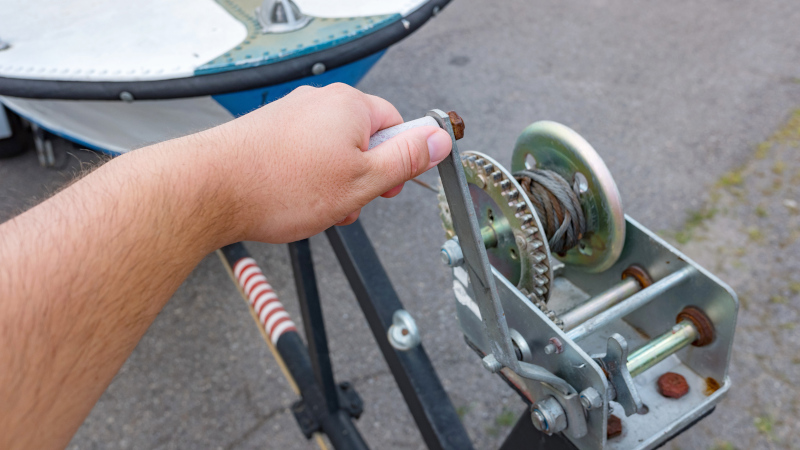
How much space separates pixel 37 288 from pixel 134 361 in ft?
5.60

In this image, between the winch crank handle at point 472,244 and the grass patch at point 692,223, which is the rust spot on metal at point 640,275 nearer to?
the winch crank handle at point 472,244

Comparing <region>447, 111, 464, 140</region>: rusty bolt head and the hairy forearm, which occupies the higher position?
<region>447, 111, 464, 140</region>: rusty bolt head

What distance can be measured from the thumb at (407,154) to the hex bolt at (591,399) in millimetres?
331

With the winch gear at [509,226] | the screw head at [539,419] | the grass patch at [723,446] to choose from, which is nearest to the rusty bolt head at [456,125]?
the winch gear at [509,226]

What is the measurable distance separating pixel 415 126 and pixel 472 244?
15 cm

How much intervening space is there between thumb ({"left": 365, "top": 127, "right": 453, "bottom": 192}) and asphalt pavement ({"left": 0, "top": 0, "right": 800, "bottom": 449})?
0.59 meters

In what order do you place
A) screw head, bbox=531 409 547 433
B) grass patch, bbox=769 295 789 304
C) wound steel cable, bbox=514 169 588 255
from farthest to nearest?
grass patch, bbox=769 295 789 304 → wound steel cable, bbox=514 169 588 255 → screw head, bbox=531 409 547 433

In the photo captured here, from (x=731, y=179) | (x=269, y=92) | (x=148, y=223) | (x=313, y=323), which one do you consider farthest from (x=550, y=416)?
(x=731, y=179)

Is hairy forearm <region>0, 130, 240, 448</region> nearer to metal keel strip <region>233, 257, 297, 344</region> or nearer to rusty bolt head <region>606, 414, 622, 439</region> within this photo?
rusty bolt head <region>606, 414, 622, 439</region>

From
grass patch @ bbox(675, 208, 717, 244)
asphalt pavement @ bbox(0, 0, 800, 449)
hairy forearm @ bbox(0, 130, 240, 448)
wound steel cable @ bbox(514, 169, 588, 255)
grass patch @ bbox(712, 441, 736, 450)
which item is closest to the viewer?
hairy forearm @ bbox(0, 130, 240, 448)

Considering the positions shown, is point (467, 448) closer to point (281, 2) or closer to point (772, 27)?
point (281, 2)

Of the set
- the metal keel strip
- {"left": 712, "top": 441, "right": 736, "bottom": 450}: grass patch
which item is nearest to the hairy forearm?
the metal keel strip

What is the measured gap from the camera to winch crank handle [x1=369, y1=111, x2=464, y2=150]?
2.20 ft

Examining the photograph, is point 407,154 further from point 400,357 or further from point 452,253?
point 400,357
